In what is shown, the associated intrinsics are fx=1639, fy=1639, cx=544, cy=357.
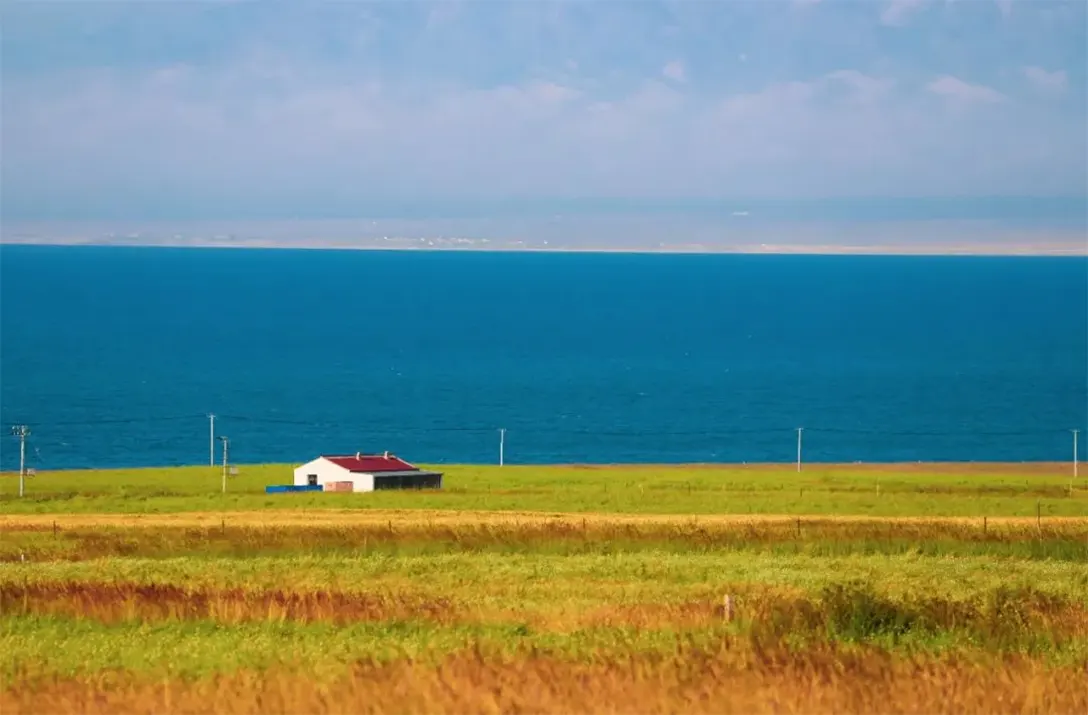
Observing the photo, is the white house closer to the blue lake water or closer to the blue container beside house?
the blue container beside house

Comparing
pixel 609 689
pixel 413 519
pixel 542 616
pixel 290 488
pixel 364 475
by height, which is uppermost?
pixel 609 689

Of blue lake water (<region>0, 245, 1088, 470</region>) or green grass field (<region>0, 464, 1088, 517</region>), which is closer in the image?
green grass field (<region>0, 464, 1088, 517</region>)

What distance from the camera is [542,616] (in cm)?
2050

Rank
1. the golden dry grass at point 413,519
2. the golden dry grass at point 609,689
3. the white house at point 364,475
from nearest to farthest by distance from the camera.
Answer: the golden dry grass at point 609,689
the golden dry grass at point 413,519
the white house at point 364,475

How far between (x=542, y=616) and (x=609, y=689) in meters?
5.22

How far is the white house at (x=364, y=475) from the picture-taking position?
5959 cm

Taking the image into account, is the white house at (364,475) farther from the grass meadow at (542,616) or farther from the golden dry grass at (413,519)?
the grass meadow at (542,616)

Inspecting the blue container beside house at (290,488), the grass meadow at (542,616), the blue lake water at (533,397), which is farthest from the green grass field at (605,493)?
the blue lake water at (533,397)

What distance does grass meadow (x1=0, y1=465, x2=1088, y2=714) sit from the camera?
15219 millimetres

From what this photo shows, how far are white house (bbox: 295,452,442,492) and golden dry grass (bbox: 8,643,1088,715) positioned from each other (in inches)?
1688

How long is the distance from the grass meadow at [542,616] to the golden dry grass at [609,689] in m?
0.04

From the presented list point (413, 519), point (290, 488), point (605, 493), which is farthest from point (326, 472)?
point (413, 519)

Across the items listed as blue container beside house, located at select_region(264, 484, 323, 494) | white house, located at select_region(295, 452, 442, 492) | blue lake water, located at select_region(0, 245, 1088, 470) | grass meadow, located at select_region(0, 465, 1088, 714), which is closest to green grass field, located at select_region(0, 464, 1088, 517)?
blue container beside house, located at select_region(264, 484, 323, 494)

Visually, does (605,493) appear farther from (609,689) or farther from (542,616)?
(609,689)
